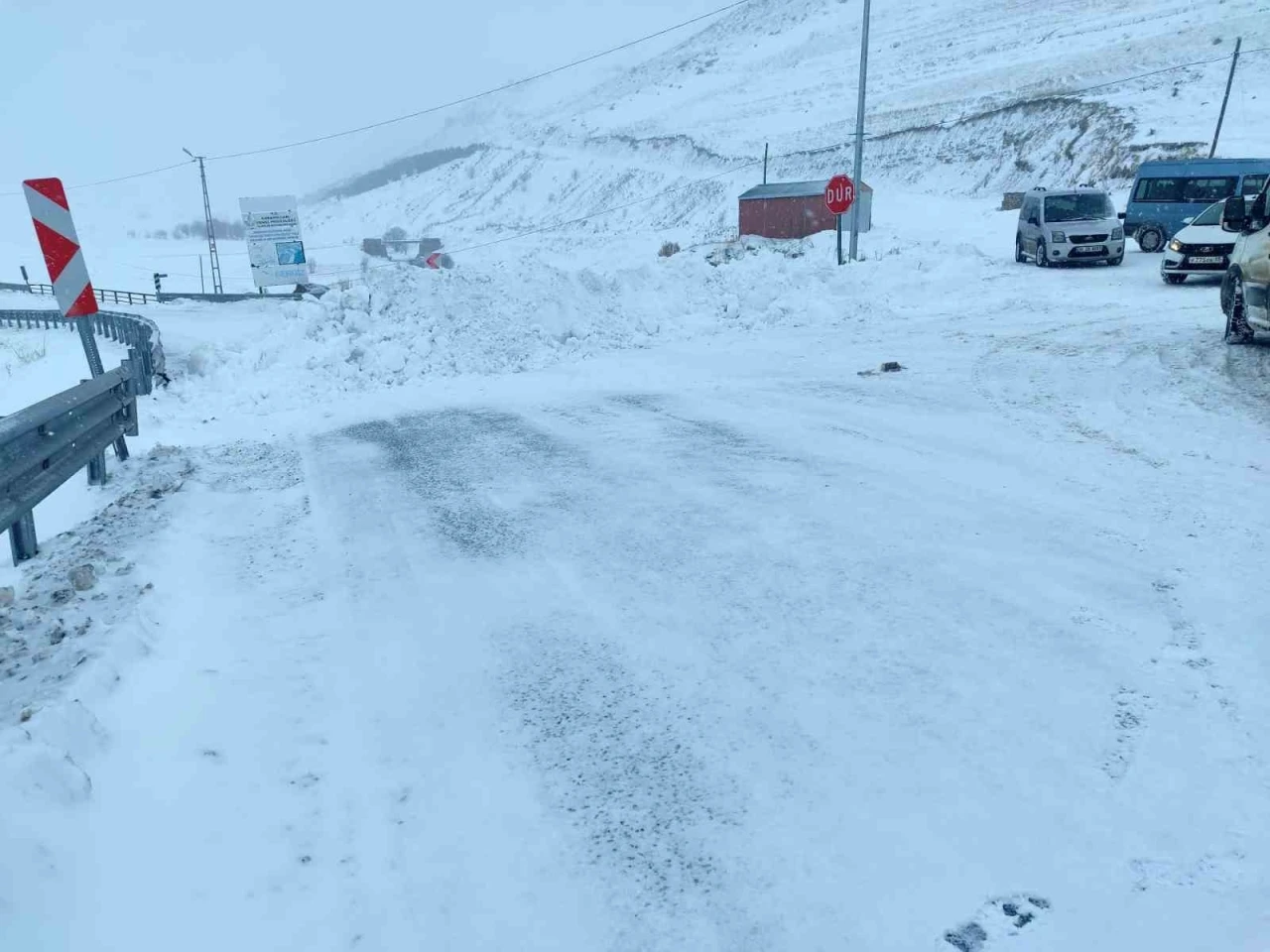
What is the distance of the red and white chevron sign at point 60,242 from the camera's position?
7.40 metres

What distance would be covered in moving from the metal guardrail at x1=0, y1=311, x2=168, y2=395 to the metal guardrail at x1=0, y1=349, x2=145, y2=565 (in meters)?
1.02

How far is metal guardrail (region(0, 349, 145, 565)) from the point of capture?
5168mm

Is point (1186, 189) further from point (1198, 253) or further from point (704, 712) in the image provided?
point (704, 712)

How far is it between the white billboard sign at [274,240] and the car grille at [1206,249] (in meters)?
42.0

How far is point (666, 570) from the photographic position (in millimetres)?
5016

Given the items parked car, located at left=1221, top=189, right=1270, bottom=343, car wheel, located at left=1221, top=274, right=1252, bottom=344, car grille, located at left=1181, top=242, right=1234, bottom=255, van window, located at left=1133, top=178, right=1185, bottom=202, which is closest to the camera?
parked car, located at left=1221, top=189, right=1270, bottom=343

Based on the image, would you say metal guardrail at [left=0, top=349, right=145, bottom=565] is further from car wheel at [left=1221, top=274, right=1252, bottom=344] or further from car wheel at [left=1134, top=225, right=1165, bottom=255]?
car wheel at [left=1134, top=225, right=1165, bottom=255]

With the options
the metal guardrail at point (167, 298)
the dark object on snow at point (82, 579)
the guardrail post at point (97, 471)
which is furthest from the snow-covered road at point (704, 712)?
the metal guardrail at point (167, 298)

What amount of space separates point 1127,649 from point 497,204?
112 meters

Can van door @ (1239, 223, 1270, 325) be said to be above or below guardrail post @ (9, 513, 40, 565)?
above

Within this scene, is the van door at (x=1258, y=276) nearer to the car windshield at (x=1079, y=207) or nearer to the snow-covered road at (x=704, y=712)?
the snow-covered road at (x=704, y=712)

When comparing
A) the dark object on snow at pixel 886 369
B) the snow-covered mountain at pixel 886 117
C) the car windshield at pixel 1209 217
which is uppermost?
the snow-covered mountain at pixel 886 117

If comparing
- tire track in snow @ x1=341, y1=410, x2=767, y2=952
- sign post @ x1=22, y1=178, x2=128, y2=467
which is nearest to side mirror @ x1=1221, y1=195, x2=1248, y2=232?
tire track in snow @ x1=341, y1=410, x2=767, y2=952

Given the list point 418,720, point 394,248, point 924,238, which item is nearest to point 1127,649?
point 418,720
